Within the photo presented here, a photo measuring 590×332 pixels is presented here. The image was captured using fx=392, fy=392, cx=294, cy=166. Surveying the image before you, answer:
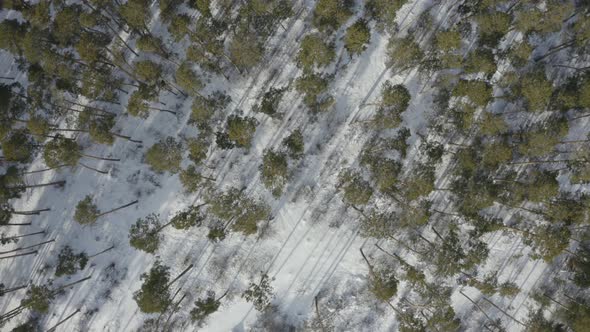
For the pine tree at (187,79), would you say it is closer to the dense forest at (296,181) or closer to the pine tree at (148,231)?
the dense forest at (296,181)

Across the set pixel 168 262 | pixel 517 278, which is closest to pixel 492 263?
pixel 517 278

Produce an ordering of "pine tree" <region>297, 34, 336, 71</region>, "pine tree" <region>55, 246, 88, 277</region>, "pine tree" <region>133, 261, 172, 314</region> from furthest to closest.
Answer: "pine tree" <region>55, 246, 88, 277</region> < "pine tree" <region>133, 261, 172, 314</region> < "pine tree" <region>297, 34, 336, 71</region>

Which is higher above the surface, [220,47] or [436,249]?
[220,47]

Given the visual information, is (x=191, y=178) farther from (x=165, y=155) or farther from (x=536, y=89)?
(x=536, y=89)

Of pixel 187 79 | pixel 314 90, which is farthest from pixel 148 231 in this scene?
pixel 314 90

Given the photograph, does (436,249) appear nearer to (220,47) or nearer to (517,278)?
(517,278)

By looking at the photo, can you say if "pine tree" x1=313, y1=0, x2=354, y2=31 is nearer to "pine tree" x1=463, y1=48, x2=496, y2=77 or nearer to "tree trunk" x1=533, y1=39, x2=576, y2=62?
"pine tree" x1=463, y1=48, x2=496, y2=77

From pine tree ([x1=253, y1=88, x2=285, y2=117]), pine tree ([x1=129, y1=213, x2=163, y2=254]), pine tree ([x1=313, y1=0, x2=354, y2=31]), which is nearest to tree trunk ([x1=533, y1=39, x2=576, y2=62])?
pine tree ([x1=313, y1=0, x2=354, y2=31])
